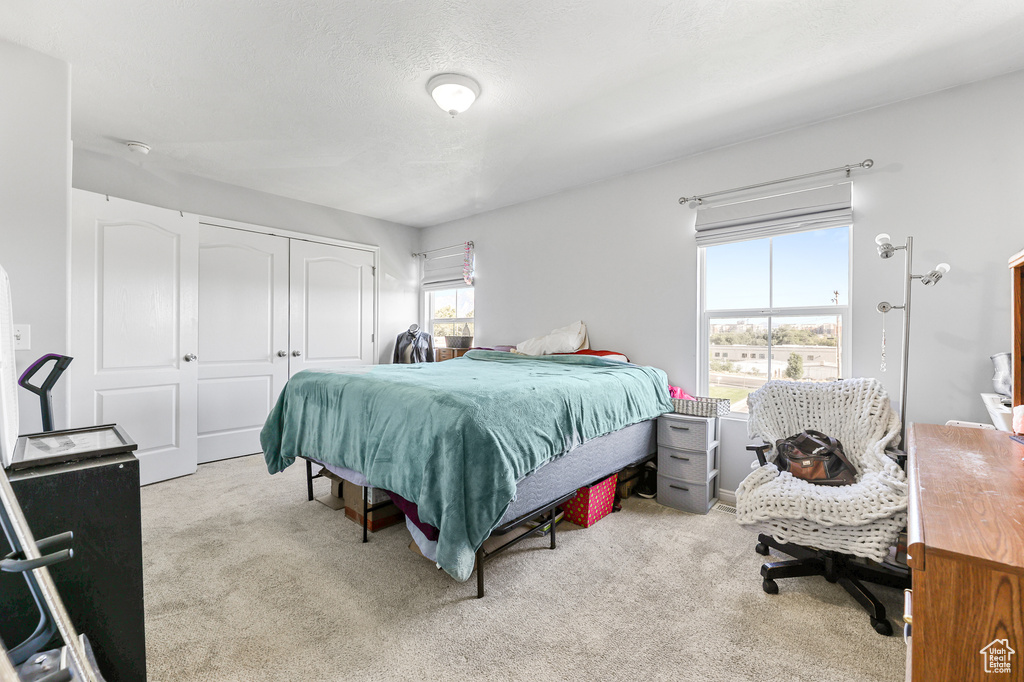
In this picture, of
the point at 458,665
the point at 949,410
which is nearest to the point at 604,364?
the point at 949,410

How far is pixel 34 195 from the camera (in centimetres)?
220

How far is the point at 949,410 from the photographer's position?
241 cm

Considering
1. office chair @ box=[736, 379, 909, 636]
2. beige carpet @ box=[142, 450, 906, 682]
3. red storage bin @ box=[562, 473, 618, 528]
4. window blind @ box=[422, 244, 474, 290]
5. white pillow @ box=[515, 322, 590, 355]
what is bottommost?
beige carpet @ box=[142, 450, 906, 682]

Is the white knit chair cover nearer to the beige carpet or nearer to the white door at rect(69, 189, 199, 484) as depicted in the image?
the beige carpet

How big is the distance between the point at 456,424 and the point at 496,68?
177 centimetres

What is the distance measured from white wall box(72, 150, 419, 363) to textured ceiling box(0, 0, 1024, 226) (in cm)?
24

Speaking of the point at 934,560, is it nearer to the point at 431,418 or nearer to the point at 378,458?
the point at 431,418

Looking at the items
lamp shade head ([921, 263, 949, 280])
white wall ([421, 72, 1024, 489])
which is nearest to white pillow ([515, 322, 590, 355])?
white wall ([421, 72, 1024, 489])

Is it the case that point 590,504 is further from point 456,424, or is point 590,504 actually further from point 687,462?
point 456,424

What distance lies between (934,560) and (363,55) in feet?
8.86

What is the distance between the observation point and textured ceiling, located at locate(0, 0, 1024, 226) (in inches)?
74.5

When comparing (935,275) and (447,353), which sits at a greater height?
(935,275)

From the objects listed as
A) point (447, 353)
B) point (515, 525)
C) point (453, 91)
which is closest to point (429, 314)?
point (447, 353)

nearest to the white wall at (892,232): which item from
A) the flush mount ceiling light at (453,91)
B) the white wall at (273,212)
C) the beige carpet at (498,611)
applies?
the beige carpet at (498,611)
